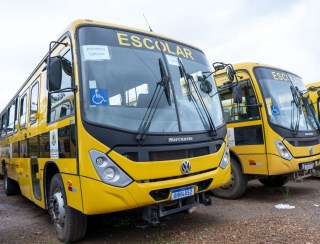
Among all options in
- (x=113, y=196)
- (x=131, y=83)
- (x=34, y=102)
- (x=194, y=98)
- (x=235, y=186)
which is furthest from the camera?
(x=235, y=186)

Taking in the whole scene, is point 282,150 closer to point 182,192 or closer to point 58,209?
point 182,192

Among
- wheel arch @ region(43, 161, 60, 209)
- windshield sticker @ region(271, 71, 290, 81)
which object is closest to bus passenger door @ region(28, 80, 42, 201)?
wheel arch @ region(43, 161, 60, 209)

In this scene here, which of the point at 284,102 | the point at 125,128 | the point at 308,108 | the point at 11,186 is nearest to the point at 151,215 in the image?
the point at 125,128

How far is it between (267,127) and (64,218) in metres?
3.94

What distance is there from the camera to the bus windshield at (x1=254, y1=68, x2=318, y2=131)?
20.5ft

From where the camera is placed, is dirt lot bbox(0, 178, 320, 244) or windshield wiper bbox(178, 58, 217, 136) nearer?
dirt lot bbox(0, 178, 320, 244)

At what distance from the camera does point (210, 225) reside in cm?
471

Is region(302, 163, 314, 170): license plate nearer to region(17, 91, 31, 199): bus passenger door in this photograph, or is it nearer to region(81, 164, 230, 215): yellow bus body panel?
region(81, 164, 230, 215): yellow bus body panel

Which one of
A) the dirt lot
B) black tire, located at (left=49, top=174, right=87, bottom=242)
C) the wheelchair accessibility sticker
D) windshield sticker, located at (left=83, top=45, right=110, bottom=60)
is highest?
windshield sticker, located at (left=83, top=45, right=110, bottom=60)

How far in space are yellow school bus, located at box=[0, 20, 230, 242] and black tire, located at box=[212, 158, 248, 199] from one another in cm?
208

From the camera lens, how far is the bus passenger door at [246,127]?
6218 mm

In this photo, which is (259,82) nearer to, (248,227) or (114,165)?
(248,227)

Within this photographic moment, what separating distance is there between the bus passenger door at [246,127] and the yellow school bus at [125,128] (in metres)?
1.73

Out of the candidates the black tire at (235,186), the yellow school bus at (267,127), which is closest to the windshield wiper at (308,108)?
the yellow school bus at (267,127)
